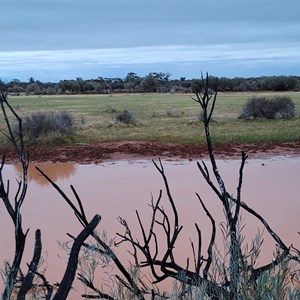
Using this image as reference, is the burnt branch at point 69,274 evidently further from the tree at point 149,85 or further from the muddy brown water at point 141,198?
the tree at point 149,85

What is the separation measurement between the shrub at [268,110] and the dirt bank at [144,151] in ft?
28.4

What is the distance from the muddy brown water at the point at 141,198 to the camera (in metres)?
8.58

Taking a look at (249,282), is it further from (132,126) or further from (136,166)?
(132,126)

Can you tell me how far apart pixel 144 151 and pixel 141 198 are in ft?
21.1

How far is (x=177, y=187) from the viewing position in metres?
12.8

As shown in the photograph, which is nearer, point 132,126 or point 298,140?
point 298,140

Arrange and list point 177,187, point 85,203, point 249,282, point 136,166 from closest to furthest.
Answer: point 249,282, point 85,203, point 177,187, point 136,166

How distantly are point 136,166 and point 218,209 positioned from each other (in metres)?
5.95

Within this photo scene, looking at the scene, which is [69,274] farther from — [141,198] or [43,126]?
[43,126]

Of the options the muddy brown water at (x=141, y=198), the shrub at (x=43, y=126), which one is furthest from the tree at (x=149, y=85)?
the muddy brown water at (x=141, y=198)

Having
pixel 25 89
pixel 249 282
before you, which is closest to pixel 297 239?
pixel 249 282

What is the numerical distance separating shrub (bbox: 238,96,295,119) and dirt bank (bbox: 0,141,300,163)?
8653 mm

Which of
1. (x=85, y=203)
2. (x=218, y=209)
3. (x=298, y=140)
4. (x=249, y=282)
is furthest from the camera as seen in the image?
(x=298, y=140)

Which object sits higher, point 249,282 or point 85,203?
point 249,282
